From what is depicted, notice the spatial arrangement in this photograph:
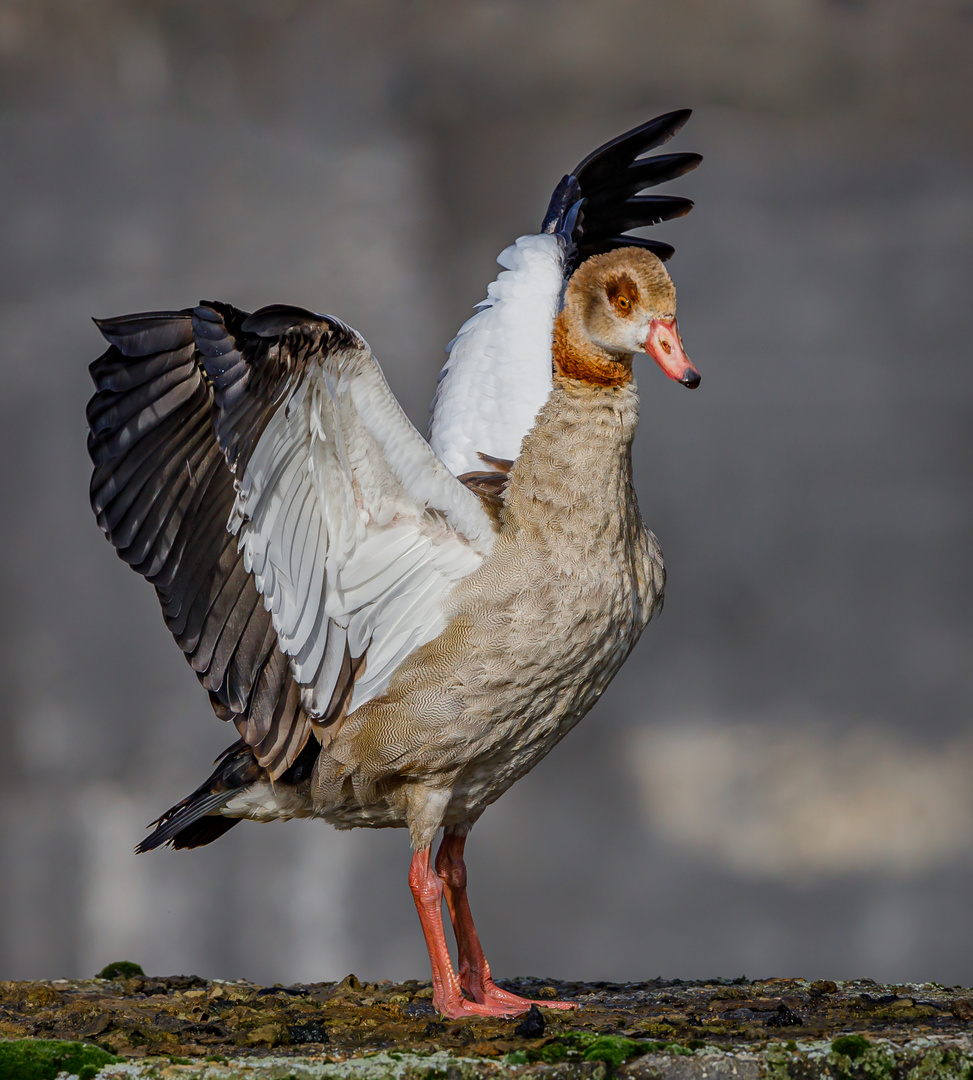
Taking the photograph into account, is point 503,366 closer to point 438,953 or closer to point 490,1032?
point 438,953

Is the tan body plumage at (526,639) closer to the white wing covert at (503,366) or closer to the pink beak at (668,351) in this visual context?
the pink beak at (668,351)

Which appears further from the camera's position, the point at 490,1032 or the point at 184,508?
the point at 184,508

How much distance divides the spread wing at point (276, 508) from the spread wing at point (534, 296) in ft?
2.88

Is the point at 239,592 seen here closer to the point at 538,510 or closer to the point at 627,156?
the point at 538,510

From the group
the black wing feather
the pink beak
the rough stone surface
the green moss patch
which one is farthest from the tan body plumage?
the black wing feather

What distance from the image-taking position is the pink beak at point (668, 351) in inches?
108

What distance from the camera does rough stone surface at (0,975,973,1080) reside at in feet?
6.59

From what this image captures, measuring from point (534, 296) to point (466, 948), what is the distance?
2.04 m

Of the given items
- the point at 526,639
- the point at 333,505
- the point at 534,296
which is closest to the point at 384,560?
the point at 333,505

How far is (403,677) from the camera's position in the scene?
9.36 ft

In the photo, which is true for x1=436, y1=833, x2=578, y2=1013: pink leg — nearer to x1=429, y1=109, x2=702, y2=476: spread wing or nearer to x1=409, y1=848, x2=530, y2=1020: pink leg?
x1=409, y1=848, x2=530, y2=1020: pink leg

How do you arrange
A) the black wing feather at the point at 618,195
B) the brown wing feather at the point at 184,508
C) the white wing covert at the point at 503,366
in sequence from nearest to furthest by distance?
1. the brown wing feather at the point at 184,508
2. the white wing covert at the point at 503,366
3. the black wing feather at the point at 618,195

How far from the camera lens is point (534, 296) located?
13.1 ft

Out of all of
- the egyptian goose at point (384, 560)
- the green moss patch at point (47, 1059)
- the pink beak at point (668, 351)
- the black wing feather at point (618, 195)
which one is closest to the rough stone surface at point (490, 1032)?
the green moss patch at point (47, 1059)
